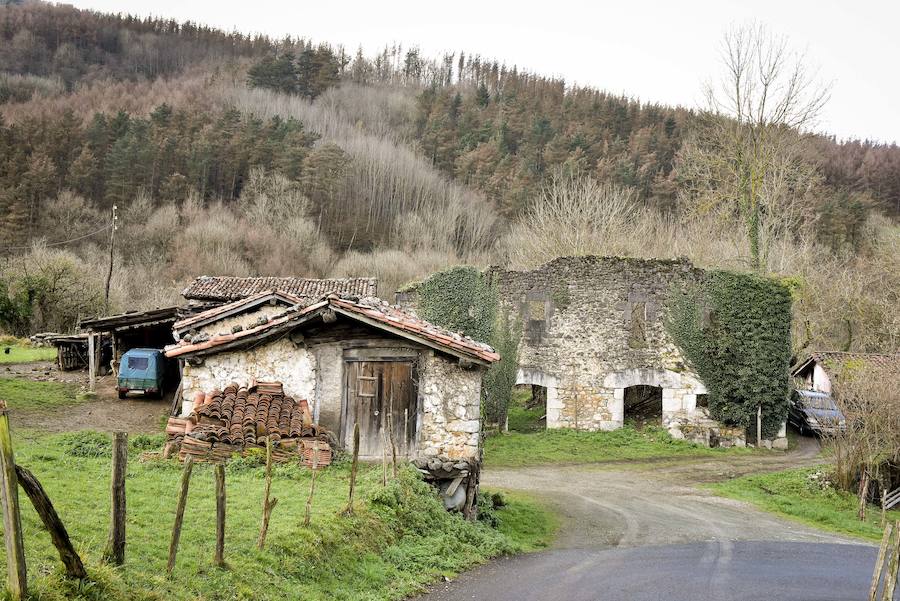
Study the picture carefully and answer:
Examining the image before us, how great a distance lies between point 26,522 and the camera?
24.3 ft

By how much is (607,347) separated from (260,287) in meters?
13.1

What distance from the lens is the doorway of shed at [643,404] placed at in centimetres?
→ 2591

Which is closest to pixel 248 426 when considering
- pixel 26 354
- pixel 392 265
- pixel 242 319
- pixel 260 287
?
pixel 242 319

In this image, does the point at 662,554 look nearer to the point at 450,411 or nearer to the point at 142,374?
the point at 450,411

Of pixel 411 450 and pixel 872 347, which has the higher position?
pixel 872 347

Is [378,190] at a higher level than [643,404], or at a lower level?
higher

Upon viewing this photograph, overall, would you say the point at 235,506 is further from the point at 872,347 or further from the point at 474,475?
the point at 872,347

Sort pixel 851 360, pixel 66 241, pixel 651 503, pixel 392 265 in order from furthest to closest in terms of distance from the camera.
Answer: pixel 66 241
pixel 392 265
pixel 851 360
pixel 651 503

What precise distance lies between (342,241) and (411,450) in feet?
154

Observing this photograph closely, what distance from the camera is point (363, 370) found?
1425 centimetres

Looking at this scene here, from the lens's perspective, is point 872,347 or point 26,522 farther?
point 872,347

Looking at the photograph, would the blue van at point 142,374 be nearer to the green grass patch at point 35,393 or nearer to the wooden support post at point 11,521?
the green grass patch at point 35,393

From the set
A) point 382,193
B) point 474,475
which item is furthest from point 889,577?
point 382,193

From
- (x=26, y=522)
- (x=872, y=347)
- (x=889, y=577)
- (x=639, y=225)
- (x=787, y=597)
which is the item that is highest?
(x=639, y=225)
